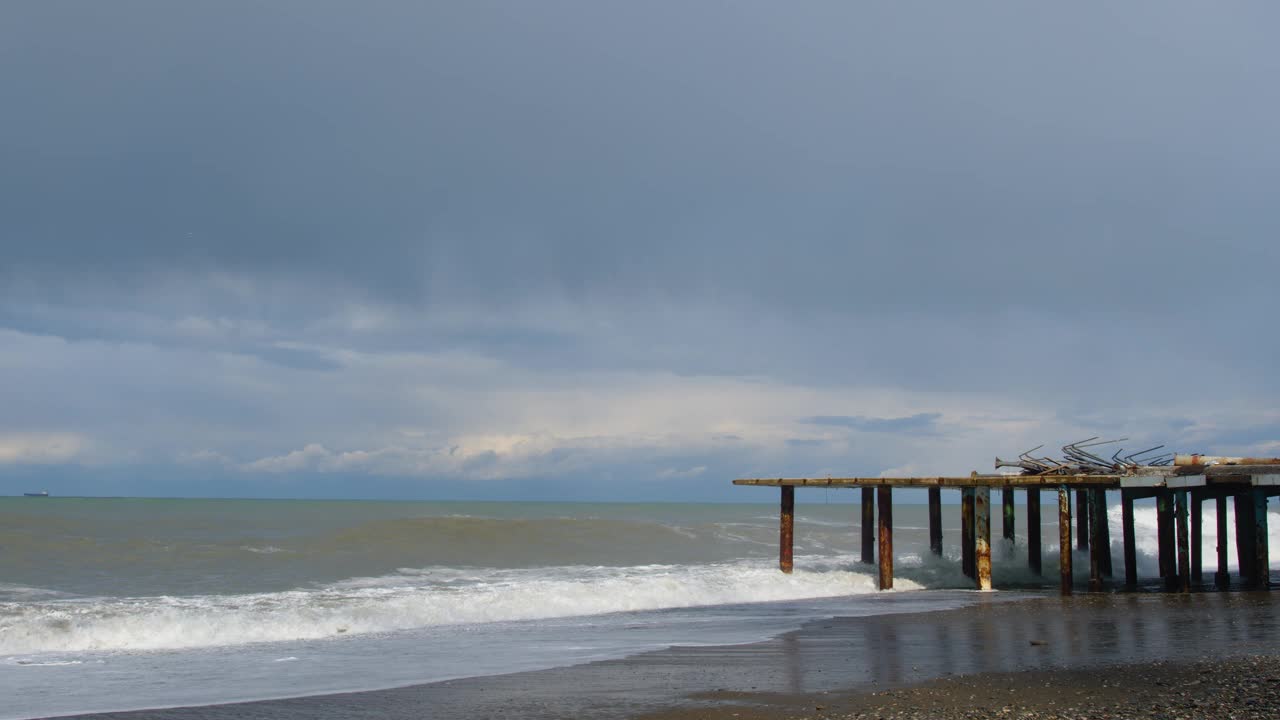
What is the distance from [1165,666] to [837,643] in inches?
174

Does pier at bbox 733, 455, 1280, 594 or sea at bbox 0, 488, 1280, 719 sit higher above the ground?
pier at bbox 733, 455, 1280, 594

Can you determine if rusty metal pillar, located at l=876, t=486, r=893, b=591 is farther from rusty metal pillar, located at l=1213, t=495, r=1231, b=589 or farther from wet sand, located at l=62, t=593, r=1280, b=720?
wet sand, located at l=62, t=593, r=1280, b=720

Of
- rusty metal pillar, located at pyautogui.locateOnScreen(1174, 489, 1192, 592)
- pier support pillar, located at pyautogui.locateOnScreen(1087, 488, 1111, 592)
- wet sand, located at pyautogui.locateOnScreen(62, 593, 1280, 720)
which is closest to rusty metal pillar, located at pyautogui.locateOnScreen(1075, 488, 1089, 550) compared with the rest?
rusty metal pillar, located at pyautogui.locateOnScreen(1174, 489, 1192, 592)

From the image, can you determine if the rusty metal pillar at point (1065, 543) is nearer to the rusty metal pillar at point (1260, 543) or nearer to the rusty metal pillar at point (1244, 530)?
the rusty metal pillar at point (1260, 543)

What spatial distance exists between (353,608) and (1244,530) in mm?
24257

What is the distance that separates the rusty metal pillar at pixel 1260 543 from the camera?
24500 mm

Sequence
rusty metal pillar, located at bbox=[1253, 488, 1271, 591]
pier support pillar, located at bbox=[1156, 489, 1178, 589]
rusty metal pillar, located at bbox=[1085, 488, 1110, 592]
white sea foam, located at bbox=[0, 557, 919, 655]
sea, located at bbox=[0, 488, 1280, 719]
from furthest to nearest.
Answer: pier support pillar, located at bbox=[1156, 489, 1178, 589] → rusty metal pillar, located at bbox=[1253, 488, 1271, 591] → rusty metal pillar, located at bbox=[1085, 488, 1110, 592] → white sea foam, located at bbox=[0, 557, 919, 655] → sea, located at bbox=[0, 488, 1280, 719]

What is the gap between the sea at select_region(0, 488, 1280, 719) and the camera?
42.2 feet

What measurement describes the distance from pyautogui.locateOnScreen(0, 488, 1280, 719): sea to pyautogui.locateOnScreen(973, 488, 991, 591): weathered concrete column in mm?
580

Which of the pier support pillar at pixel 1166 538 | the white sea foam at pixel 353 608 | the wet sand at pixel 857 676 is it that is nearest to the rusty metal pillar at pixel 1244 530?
the pier support pillar at pixel 1166 538

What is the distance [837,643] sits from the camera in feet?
48.5

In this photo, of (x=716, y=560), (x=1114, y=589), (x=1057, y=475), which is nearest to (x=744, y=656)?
(x=1057, y=475)

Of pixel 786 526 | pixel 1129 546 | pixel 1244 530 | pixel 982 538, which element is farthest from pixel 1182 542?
pixel 786 526

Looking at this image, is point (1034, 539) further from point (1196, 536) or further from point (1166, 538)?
point (1166, 538)
